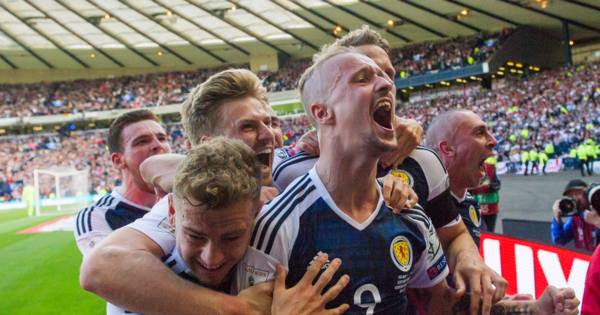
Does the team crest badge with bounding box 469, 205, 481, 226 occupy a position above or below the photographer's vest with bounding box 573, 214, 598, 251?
above

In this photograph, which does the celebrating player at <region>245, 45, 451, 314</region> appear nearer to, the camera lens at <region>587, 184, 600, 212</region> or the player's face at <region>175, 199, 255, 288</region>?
the player's face at <region>175, 199, 255, 288</region>

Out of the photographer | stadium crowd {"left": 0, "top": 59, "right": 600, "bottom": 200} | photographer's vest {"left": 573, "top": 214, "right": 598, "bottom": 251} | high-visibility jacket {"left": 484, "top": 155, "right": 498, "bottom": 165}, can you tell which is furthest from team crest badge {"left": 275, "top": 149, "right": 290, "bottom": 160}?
stadium crowd {"left": 0, "top": 59, "right": 600, "bottom": 200}

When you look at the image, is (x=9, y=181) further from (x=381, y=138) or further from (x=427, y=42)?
(x=381, y=138)

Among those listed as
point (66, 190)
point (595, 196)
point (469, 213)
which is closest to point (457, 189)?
point (469, 213)

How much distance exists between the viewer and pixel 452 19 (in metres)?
35.1

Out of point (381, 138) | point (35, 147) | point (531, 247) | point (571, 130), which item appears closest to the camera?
point (381, 138)

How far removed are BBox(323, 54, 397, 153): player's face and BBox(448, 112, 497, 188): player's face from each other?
157 cm

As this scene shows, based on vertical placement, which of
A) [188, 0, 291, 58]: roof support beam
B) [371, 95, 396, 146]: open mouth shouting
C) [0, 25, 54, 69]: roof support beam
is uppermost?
[0, 25, 54, 69]: roof support beam

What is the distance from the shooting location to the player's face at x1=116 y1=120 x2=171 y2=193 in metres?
3.64

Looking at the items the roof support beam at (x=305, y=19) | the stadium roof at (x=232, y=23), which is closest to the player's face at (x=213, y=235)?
the stadium roof at (x=232, y=23)

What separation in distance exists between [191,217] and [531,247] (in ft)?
14.0

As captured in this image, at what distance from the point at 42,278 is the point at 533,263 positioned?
8278 mm

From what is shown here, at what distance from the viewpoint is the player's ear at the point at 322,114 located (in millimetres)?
2007

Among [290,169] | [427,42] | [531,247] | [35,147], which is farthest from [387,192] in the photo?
[35,147]
